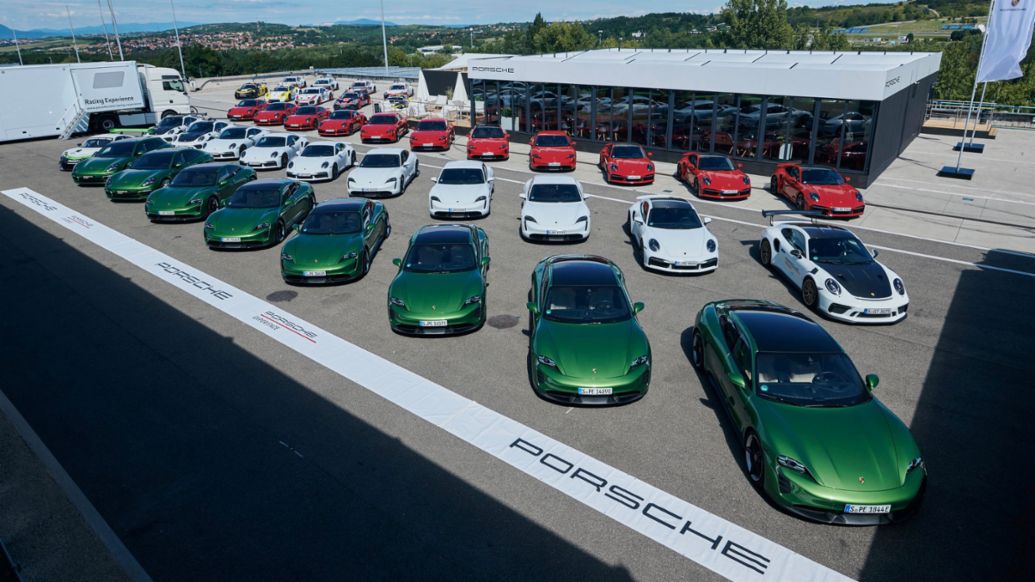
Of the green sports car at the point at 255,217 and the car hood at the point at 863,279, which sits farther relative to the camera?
the green sports car at the point at 255,217

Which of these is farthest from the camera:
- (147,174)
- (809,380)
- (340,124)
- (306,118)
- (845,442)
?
(306,118)

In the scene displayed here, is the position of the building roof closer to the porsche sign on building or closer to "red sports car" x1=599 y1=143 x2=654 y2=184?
the porsche sign on building

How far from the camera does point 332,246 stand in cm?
1316

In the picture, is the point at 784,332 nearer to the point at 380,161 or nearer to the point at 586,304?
the point at 586,304

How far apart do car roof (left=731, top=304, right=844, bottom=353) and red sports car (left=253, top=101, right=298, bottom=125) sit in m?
33.0

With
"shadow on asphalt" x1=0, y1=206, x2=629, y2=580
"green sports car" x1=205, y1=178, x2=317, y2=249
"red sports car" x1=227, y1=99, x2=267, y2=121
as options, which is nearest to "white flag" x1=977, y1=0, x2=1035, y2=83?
"green sports car" x1=205, y1=178, x2=317, y2=249

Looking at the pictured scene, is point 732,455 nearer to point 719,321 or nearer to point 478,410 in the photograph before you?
point 719,321

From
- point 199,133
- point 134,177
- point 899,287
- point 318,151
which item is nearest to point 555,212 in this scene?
point 899,287

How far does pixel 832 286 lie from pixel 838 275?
1.14 feet

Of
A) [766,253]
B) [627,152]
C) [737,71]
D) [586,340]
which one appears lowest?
[766,253]

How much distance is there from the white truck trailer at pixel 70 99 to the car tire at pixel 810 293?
3779cm

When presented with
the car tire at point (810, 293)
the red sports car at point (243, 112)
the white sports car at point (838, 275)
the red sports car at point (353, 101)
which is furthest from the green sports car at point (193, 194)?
the red sports car at point (353, 101)

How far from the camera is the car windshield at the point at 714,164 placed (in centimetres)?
2098

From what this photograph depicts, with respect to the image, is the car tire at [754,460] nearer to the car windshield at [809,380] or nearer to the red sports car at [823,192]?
the car windshield at [809,380]
